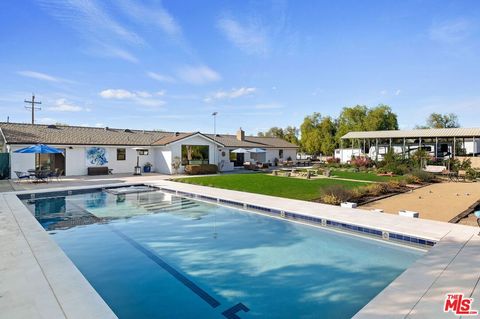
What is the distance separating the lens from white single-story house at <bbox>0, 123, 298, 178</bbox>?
22628 millimetres

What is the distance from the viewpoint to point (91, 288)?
15.0 ft

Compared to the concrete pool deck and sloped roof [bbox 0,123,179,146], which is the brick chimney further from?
the concrete pool deck

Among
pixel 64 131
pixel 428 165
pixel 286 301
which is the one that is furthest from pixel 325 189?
pixel 64 131

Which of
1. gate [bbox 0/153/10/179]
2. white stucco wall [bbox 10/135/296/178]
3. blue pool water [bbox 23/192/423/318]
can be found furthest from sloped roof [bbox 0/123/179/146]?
blue pool water [bbox 23/192/423/318]

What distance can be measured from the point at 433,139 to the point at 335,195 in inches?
1366

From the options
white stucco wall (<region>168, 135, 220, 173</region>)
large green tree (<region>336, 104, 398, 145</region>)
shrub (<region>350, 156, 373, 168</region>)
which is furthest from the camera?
large green tree (<region>336, 104, 398, 145</region>)

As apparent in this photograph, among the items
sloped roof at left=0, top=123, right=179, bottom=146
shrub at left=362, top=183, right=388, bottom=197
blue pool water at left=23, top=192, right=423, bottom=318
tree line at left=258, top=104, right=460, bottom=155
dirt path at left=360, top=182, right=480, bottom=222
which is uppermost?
tree line at left=258, top=104, right=460, bottom=155

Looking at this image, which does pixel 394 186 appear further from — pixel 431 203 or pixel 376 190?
pixel 431 203

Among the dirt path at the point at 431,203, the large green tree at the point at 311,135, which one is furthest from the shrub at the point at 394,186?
the large green tree at the point at 311,135

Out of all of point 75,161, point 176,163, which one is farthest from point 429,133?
point 75,161

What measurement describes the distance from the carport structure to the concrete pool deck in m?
24.8

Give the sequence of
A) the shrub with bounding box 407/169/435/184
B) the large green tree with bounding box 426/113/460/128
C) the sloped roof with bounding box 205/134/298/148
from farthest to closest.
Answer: the large green tree with bounding box 426/113/460/128 < the sloped roof with bounding box 205/134/298/148 < the shrub with bounding box 407/169/435/184

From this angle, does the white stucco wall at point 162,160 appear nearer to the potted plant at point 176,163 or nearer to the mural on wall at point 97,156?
the potted plant at point 176,163

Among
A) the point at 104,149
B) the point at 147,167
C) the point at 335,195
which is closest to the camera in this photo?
the point at 335,195
